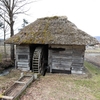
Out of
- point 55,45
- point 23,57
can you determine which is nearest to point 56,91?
point 55,45

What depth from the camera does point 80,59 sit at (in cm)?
881

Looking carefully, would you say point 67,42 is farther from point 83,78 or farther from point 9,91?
point 9,91

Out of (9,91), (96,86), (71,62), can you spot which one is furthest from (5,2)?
(96,86)

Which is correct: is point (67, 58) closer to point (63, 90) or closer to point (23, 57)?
point (63, 90)

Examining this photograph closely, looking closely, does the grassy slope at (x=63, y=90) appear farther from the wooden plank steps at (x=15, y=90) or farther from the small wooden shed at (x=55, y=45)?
the small wooden shed at (x=55, y=45)

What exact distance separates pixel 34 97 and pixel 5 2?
944 cm

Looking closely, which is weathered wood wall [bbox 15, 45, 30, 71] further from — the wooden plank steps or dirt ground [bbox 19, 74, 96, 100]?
the wooden plank steps

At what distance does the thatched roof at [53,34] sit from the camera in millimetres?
8414

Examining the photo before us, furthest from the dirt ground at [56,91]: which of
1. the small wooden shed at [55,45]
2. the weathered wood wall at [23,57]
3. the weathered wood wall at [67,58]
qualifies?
the weathered wood wall at [23,57]

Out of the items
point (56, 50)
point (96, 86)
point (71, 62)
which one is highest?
point (56, 50)

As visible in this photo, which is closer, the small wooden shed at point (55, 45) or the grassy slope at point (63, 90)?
the grassy slope at point (63, 90)

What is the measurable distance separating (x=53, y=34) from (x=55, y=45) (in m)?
0.79

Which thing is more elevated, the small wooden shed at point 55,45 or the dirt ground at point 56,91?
the small wooden shed at point 55,45

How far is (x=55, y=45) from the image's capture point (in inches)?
357
